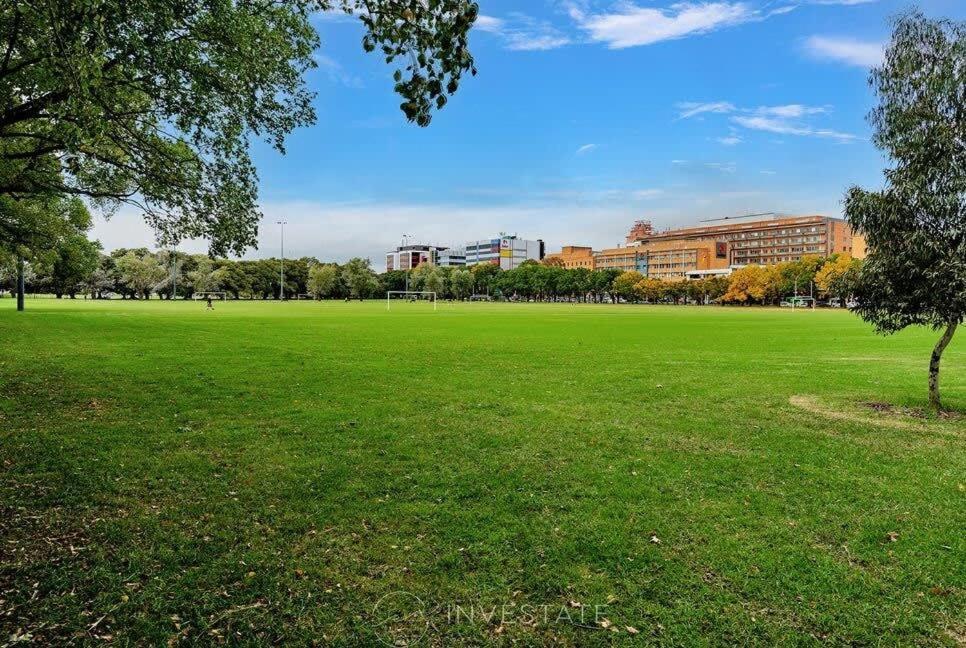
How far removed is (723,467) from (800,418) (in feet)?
17.4

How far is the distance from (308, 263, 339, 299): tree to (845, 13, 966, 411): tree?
15572 cm

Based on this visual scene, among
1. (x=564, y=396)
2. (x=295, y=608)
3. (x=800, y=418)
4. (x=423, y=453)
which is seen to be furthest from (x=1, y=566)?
(x=800, y=418)

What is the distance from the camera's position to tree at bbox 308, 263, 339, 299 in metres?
161

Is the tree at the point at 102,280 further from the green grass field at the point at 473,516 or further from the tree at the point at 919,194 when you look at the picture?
the tree at the point at 919,194

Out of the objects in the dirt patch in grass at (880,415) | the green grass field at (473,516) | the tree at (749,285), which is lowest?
the dirt patch in grass at (880,415)

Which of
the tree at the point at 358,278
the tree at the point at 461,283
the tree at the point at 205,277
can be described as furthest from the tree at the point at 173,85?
the tree at the point at 461,283

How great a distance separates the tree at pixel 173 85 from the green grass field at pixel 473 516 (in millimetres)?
4563

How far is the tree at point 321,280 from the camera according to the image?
161 m

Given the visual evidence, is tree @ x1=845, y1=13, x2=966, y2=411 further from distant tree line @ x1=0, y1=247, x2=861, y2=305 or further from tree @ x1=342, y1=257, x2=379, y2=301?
tree @ x1=342, y1=257, x2=379, y2=301

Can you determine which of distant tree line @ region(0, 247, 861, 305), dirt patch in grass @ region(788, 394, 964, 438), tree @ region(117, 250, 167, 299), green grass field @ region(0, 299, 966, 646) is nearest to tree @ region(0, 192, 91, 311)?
green grass field @ region(0, 299, 966, 646)

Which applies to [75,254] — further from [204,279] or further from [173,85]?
[204,279]

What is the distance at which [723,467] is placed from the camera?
9.41 m

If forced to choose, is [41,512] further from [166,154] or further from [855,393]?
[855,393]

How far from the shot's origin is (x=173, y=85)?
41.0 feet
